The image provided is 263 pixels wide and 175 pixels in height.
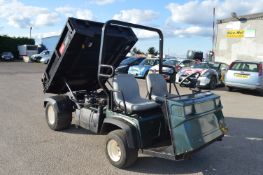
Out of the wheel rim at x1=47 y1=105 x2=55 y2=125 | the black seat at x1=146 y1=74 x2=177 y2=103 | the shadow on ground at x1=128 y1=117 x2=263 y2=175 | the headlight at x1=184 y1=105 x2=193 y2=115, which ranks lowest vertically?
the shadow on ground at x1=128 y1=117 x2=263 y2=175

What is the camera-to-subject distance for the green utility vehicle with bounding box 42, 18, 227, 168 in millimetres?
4695

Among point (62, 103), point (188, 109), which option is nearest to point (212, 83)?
point (62, 103)

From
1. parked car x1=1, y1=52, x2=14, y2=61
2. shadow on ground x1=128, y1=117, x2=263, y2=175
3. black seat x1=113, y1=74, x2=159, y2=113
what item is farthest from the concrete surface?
parked car x1=1, y1=52, x2=14, y2=61

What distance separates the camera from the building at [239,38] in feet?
79.2

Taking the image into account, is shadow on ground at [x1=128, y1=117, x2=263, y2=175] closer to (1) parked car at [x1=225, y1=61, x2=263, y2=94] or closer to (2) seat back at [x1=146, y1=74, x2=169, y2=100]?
(2) seat back at [x1=146, y1=74, x2=169, y2=100]

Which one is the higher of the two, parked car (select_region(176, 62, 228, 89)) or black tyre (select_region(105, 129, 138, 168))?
parked car (select_region(176, 62, 228, 89))

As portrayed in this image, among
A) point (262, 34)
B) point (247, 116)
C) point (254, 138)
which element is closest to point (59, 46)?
point (254, 138)

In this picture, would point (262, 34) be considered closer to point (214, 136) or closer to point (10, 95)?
point (10, 95)

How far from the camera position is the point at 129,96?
19.2ft

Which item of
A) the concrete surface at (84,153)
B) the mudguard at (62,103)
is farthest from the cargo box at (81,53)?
the concrete surface at (84,153)

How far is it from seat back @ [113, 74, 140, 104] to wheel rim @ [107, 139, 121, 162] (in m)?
0.70

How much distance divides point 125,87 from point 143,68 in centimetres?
1408

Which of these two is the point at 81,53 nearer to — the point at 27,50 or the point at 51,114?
the point at 51,114

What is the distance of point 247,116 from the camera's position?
30.5ft
